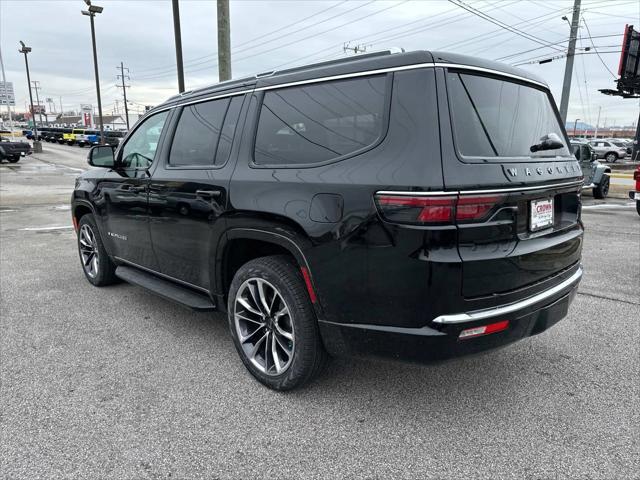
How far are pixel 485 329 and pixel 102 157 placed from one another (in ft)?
12.0

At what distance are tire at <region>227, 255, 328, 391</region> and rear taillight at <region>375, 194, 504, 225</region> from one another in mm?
761

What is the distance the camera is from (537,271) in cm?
241

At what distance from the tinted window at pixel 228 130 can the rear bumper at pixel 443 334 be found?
1351 mm

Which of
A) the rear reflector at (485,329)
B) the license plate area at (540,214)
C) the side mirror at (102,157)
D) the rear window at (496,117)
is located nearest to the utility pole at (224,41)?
the side mirror at (102,157)

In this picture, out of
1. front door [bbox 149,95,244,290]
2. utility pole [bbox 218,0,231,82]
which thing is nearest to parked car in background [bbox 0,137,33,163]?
utility pole [bbox 218,0,231,82]

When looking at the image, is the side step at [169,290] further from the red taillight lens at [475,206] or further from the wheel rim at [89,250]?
the red taillight lens at [475,206]

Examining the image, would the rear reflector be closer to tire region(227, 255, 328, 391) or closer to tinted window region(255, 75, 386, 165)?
tire region(227, 255, 328, 391)

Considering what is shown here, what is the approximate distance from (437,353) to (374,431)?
618 mm

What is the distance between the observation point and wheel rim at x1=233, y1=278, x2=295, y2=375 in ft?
9.16

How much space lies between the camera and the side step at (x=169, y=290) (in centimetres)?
333

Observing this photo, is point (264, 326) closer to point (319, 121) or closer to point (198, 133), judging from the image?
point (319, 121)

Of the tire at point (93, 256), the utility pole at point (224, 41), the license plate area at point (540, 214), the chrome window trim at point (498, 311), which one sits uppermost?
the utility pole at point (224, 41)

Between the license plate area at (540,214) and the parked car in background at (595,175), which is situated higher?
the license plate area at (540,214)

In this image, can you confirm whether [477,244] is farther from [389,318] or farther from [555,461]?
[555,461]
